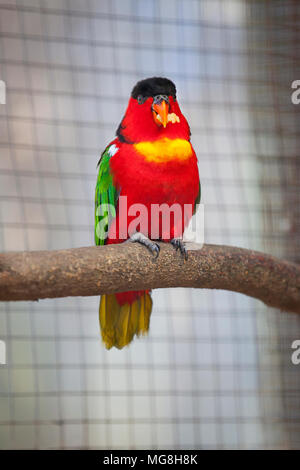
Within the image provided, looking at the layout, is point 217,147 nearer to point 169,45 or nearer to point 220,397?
point 169,45

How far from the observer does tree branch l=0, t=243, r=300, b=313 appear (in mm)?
1011

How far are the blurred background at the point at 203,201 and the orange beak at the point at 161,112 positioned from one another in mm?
718

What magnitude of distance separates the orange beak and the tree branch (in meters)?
0.35

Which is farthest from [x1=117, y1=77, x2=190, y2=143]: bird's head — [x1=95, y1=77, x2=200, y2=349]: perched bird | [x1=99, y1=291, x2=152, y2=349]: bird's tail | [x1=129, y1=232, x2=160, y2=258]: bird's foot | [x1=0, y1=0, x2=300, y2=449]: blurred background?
[x1=0, y1=0, x2=300, y2=449]: blurred background

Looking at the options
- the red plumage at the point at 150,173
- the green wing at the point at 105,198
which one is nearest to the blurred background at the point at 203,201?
the green wing at the point at 105,198

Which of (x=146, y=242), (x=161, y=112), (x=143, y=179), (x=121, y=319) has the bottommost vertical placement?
(x=121, y=319)

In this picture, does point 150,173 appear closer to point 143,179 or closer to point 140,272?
point 143,179

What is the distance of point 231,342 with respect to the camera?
2.17 metres

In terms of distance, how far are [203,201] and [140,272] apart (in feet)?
3.41

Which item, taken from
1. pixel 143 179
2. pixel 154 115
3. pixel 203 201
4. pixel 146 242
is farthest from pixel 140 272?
pixel 203 201

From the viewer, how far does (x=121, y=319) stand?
146 cm

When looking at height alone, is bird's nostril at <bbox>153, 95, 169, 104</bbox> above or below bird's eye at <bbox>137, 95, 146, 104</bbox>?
below

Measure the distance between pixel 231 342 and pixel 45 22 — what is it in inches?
66.0

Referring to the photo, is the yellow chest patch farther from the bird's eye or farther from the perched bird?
the bird's eye
